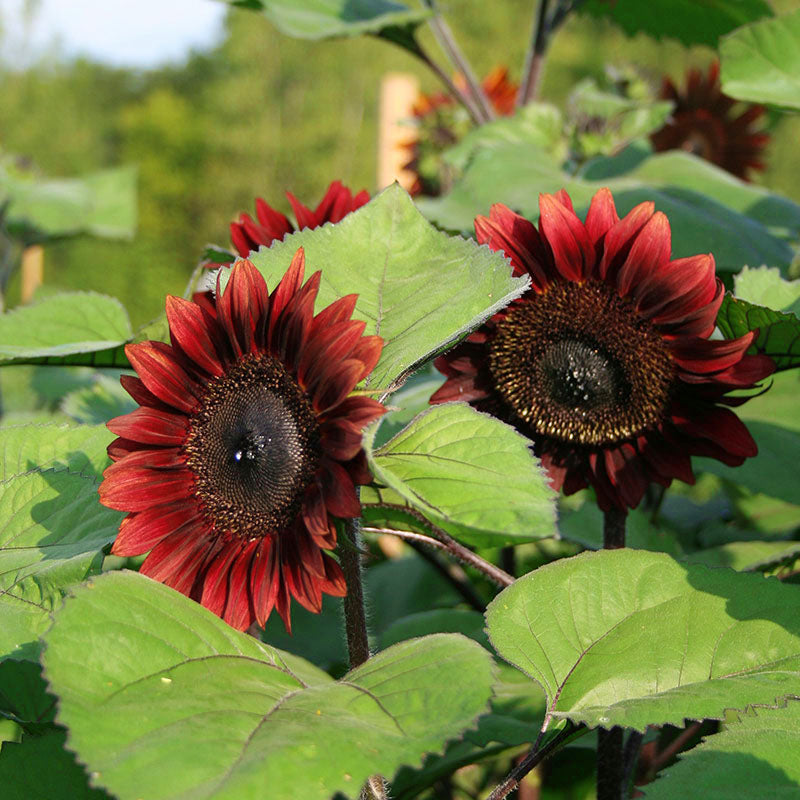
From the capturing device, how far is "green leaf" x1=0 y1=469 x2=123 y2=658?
40cm

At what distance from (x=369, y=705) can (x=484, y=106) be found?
2.99 ft

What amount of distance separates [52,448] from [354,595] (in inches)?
7.4

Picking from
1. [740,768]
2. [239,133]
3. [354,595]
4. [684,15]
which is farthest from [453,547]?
[239,133]

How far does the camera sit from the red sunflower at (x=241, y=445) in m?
0.39

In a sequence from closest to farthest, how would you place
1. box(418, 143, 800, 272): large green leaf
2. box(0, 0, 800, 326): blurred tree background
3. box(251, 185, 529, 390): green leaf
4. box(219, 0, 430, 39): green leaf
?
box(251, 185, 529, 390): green leaf < box(418, 143, 800, 272): large green leaf < box(219, 0, 430, 39): green leaf < box(0, 0, 800, 326): blurred tree background

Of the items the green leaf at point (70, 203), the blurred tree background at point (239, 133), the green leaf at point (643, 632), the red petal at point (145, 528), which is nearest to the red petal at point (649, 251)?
the green leaf at point (643, 632)

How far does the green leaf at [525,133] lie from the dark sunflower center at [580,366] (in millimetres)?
435

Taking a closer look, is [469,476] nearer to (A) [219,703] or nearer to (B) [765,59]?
(A) [219,703]

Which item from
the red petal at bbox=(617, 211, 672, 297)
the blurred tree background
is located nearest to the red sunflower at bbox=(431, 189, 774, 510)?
the red petal at bbox=(617, 211, 672, 297)

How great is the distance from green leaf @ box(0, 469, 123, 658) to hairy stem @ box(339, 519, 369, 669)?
10cm

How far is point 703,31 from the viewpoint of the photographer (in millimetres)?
1136

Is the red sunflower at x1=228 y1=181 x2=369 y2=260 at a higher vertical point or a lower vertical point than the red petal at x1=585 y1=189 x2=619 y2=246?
lower

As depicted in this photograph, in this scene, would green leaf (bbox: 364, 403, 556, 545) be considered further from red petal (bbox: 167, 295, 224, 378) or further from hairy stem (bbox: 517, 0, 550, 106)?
hairy stem (bbox: 517, 0, 550, 106)

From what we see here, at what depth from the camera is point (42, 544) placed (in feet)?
1.44
